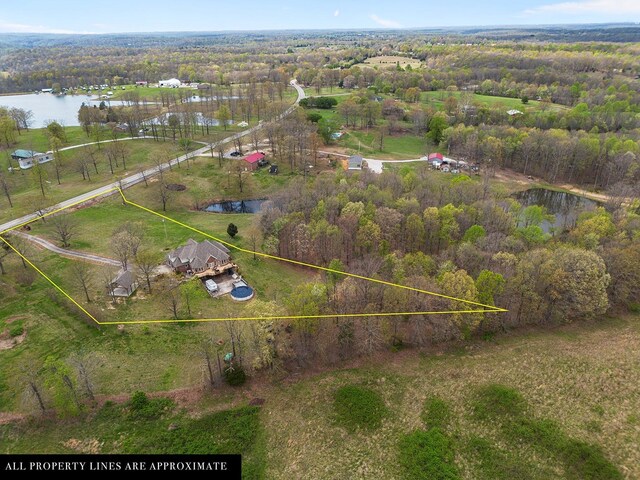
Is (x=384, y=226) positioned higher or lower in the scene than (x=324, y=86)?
lower

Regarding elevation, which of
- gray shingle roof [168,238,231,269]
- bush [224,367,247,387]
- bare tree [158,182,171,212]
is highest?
bare tree [158,182,171,212]

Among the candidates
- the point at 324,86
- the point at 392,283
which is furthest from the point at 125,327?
the point at 324,86

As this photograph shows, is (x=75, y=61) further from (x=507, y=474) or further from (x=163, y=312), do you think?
(x=507, y=474)

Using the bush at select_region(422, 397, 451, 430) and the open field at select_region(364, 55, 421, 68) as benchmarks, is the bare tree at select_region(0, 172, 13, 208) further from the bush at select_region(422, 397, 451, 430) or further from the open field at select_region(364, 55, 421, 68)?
the open field at select_region(364, 55, 421, 68)

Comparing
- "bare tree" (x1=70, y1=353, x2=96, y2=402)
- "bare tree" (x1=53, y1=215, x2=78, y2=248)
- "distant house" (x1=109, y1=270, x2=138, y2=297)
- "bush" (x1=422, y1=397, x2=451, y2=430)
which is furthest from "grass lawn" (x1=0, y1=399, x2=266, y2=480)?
"bare tree" (x1=53, y1=215, x2=78, y2=248)

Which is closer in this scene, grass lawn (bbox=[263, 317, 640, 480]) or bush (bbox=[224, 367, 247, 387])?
grass lawn (bbox=[263, 317, 640, 480])
